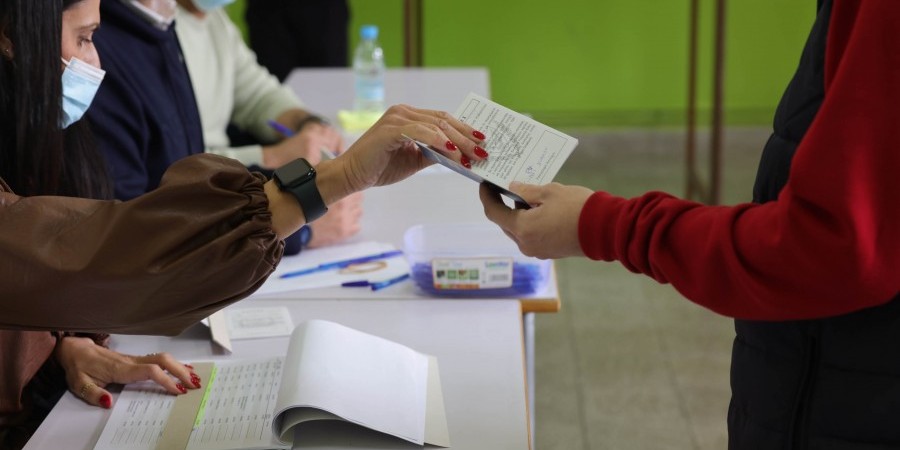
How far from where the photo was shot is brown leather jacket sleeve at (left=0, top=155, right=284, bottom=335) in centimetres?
109

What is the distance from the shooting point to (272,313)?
5.22ft

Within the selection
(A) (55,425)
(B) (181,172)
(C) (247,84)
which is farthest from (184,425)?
(C) (247,84)

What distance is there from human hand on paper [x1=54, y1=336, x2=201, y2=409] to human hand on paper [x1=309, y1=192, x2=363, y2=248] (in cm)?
57

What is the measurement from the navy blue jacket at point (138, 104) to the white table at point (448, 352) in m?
0.45

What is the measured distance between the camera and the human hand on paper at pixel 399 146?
123 cm

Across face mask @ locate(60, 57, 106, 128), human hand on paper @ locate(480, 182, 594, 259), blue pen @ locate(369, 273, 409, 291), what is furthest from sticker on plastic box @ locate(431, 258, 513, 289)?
face mask @ locate(60, 57, 106, 128)

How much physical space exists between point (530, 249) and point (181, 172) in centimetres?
39

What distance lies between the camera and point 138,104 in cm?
193

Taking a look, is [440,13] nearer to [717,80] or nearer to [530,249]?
[717,80]

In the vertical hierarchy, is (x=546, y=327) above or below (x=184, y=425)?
below

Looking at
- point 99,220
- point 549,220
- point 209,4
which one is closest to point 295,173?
point 99,220

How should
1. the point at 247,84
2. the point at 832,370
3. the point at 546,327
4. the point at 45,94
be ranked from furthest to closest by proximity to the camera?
the point at 546,327
the point at 247,84
the point at 45,94
the point at 832,370

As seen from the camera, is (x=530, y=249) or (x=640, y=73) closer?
(x=530, y=249)

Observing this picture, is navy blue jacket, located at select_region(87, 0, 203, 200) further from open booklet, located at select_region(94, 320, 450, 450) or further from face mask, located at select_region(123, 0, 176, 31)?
open booklet, located at select_region(94, 320, 450, 450)
